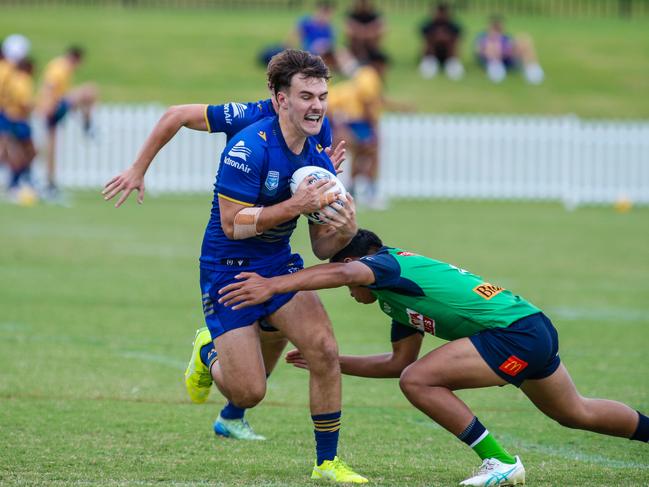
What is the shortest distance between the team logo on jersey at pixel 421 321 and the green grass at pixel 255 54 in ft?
78.2

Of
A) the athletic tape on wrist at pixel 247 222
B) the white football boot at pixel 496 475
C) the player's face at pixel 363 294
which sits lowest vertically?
the white football boot at pixel 496 475

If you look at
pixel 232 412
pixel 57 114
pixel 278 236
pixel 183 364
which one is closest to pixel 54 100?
pixel 57 114

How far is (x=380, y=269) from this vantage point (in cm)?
588

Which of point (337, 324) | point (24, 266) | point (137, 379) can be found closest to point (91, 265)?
point (24, 266)

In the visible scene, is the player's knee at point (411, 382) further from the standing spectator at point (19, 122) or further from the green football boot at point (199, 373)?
the standing spectator at point (19, 122)

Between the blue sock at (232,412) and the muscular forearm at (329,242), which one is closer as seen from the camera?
the muscular forearm at (329,242)

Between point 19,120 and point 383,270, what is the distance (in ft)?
57.5

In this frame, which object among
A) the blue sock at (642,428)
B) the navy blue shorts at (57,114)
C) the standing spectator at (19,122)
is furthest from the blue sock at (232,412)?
the navy blue shorts at (57,114)

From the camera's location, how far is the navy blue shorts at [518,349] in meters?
5.91

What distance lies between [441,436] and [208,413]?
1.59m

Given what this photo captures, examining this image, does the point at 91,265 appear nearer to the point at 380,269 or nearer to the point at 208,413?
the point at 208,413

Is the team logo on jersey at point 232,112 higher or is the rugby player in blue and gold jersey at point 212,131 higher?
the team logo on jersey at point 232,112

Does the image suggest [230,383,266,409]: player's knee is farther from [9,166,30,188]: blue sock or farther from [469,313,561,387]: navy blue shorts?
[9,166,30,188]: blue sock

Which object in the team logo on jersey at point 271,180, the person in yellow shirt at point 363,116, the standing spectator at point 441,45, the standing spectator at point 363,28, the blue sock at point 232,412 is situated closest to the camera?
the team logo on jersey at point 271,180
